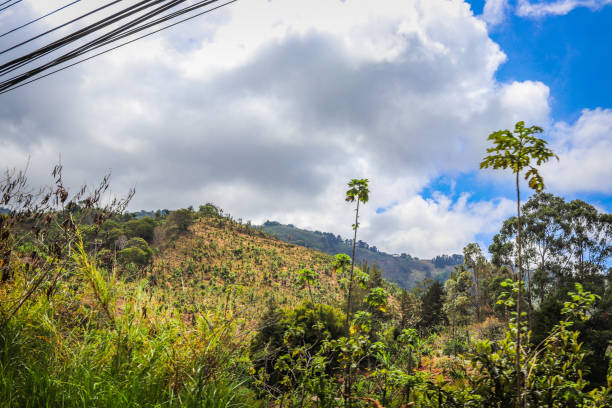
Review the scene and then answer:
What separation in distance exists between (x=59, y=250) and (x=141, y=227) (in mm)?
35909

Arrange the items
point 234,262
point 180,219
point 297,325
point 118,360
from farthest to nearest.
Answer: point 180,219
point 234,262
point 297,325
point 118,360

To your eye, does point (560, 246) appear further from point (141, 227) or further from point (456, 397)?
point (141, 227)

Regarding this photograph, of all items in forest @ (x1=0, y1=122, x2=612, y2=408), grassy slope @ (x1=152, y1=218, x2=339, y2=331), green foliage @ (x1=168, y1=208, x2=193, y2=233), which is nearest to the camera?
forest @ (x1=0, y1=122, x2=612, y2=408)

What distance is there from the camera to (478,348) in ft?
7.32

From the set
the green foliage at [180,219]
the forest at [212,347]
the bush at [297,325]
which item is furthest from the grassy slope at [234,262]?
the forest at [212,347]

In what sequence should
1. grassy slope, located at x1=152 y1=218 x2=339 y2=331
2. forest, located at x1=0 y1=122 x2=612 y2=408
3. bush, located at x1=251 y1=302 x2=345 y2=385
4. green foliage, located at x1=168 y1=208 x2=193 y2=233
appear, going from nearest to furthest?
forest, located at x1=0 y1=122 x2=612 y2=408, bush, located at x1=251 y1=302 x2=345 y2=385, grassy slope, located at x1=152 y1=218 x2=339 y2=331, green foliage, located at x1=168 y1=208 x2=193 y2=233

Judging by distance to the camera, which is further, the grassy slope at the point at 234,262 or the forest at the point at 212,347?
the grassy slope at the point at 234,262

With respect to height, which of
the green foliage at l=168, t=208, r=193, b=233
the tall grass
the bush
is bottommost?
the bush

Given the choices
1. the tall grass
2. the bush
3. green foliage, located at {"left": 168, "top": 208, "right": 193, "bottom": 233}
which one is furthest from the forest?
green foliage, located at {"left": 168, "top": 208, "right": 193, "bottom": 233}

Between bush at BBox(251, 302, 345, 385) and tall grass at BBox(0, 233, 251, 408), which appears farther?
bush at BBox(251, 302, 345, 385)

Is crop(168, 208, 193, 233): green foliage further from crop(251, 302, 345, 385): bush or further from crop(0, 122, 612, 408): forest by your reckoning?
crop(0, 122, 612, 408): forest

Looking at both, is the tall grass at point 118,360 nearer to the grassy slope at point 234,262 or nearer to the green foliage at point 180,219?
the grassy slope at point 234,262

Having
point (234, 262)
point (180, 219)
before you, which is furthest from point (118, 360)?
point (180, 219)

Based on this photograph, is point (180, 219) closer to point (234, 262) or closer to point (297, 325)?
point (234, 262)
